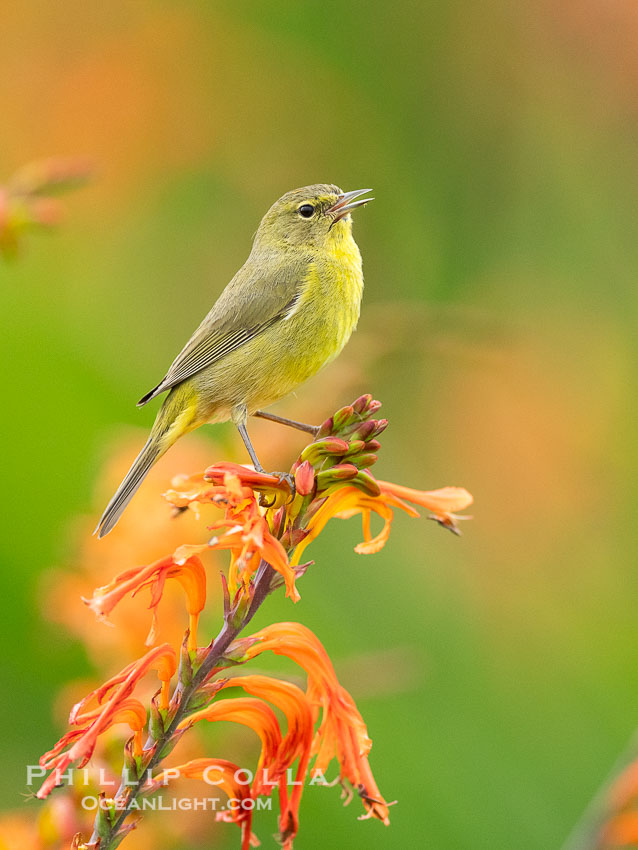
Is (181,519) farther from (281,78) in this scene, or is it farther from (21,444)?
(281,78)

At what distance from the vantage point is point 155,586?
5.28 feet

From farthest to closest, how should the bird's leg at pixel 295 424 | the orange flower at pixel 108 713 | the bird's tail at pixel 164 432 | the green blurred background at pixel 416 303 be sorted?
the green blurred background at pixel 416 303, the bird's tail at pixel 164 432, the bird's leg at pixel 295 424, the orange flower at pixel 108 713

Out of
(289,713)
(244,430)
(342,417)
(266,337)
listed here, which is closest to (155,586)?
(289,713)

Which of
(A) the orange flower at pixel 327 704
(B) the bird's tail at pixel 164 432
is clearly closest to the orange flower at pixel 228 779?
(A) the orange flower at pixel 327 704

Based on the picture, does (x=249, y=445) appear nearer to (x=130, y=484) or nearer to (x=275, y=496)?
(x=130, y=484)

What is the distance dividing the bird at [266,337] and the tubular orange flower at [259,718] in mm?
1350

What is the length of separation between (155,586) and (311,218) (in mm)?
2440

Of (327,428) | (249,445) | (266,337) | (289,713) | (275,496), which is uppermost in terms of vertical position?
(266,337)

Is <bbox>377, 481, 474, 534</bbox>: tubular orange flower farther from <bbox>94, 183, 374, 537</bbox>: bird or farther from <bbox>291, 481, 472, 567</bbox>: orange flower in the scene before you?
<bbox>94, 183, 374, 537</bbox>: bird

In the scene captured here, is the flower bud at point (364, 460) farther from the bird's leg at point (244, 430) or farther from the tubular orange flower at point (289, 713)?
the bird's leg at point (244, 430)

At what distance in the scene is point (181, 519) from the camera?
2705 millimetres

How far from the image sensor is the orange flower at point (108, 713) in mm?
1463

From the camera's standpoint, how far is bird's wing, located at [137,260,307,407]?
3387 millimetres

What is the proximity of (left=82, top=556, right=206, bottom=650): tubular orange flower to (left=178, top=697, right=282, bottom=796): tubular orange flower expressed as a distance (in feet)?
0.39
